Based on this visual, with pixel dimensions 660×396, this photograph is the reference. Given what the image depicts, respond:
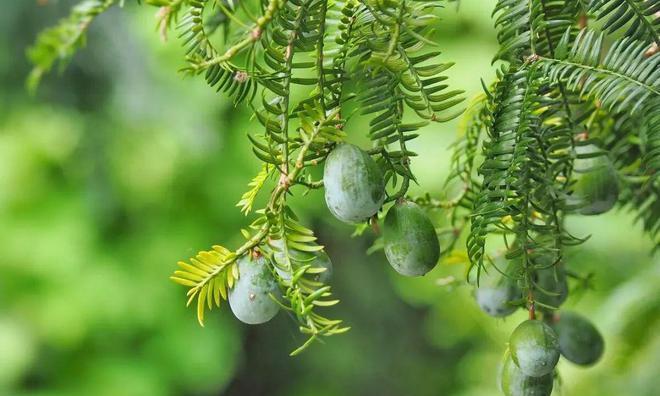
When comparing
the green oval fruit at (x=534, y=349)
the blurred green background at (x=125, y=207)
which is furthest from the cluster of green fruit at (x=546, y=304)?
the blurred green background at (x=125, y=207)

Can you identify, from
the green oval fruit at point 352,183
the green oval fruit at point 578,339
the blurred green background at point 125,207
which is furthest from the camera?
the blurred green background at point 125,207

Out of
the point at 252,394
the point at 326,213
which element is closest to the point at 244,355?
the point at 252,394

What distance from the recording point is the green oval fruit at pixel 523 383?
33cm

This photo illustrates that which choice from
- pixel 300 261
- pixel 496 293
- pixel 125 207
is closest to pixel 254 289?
pixel 300 261

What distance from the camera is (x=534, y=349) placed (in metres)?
0.31

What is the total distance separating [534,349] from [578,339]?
122 mm

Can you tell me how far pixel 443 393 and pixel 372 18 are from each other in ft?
6.74

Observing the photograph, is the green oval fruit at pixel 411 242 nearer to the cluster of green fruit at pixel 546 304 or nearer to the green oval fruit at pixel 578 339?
the cluster of green fruit at pixel 546 304

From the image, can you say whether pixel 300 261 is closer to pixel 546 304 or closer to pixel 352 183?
pixel 352 183

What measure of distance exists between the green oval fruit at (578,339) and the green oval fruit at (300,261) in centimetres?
16

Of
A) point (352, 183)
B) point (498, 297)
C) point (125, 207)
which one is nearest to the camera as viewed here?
point (352, 183)

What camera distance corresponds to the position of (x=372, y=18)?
1.05ft

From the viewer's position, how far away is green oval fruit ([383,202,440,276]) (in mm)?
314

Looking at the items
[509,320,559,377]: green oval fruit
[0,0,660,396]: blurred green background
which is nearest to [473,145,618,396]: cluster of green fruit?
[509,320,559,377]: green oval fruit
